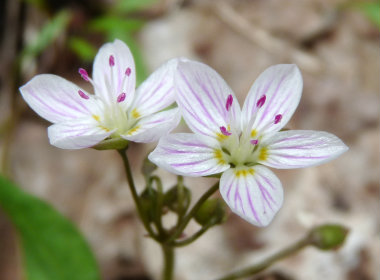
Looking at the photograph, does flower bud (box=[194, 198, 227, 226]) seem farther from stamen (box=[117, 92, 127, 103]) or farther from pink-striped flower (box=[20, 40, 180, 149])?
stamen (box=[117, 92, 127, 103])

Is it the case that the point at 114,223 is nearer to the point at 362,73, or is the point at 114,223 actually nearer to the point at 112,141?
the point at 112,141

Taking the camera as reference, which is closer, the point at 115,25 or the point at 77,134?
the point at 77,134

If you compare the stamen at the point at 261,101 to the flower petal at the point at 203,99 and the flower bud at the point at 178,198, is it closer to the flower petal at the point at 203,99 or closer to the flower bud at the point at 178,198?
the flower petal at the point at 203,99

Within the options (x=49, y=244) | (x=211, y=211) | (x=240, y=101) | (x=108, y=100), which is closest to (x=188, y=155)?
(x=211, y=211)

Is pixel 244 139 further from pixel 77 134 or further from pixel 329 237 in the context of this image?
pixel 329 237

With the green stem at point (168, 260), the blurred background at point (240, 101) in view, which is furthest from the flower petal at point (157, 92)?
the blurred background at point (240, 101)

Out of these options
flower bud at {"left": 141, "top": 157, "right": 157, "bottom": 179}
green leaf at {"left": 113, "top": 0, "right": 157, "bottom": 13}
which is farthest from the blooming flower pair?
green leaf at {"left": 113, "top": 0, "right": 157, "bottom": 13}

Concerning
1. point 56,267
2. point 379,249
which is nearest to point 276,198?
point 56,267
